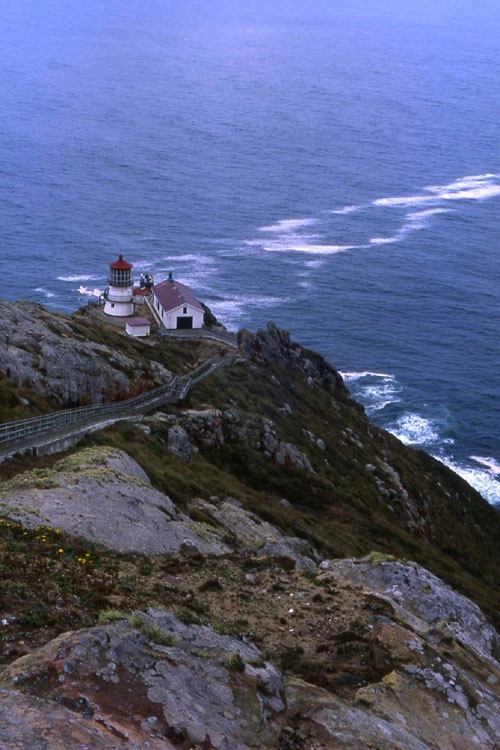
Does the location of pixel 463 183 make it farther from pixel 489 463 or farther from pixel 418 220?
pixel 489 463

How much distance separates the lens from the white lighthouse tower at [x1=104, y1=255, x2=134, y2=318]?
85.4 m

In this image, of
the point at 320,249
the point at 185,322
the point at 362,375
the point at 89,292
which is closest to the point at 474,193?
the point at 320,249

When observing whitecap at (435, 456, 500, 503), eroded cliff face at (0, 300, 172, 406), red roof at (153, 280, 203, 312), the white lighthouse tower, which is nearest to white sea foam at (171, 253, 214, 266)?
red roof at (153, 280, 203, 312)

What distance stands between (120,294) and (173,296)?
5121mm

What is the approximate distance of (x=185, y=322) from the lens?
8544cm

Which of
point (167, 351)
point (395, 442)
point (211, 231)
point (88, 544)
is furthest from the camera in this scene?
point (211, 231)

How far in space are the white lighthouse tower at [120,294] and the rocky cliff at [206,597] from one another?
969 inches

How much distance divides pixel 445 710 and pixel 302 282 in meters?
119

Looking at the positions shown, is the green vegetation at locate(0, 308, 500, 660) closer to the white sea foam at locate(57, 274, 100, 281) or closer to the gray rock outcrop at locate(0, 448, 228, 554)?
the gray rock outcrop at locate(0, 448, 228, 554)

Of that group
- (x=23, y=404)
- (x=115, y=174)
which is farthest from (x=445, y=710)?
(x=115, y=174)

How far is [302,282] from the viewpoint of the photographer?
454ft

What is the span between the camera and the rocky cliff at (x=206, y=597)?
54.7 feet

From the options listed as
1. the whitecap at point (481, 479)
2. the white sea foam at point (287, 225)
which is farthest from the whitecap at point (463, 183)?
the whitecap at point (481, 479)

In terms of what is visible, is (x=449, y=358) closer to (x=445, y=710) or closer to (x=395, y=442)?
(x=395, y=442)
